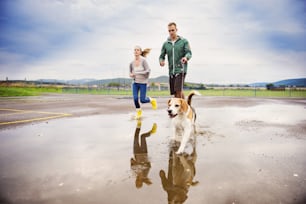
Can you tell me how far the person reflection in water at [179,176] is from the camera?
2030 millimetres

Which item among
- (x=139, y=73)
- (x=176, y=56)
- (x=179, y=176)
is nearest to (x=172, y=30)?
(x=176, y=56)

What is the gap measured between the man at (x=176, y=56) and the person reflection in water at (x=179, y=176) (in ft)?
9.11

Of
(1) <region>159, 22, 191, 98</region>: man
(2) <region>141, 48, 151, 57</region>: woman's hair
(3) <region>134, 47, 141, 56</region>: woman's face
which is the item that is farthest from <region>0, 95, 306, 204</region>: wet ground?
(2) <region>141, 48, 151, 57</region>: woman's hair

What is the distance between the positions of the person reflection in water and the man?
109 inches

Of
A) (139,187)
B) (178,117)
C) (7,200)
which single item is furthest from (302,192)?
(7,200)

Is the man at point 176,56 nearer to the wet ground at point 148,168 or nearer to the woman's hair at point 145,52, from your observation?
the woman's hair at point 145,52

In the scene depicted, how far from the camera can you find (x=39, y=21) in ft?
153

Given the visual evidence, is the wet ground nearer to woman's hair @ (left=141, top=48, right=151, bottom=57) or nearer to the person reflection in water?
the person reflection in water

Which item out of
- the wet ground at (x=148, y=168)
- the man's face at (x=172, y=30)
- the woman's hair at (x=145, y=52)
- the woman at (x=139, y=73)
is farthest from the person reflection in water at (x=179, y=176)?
the woman's hair at (x=145, y=52)

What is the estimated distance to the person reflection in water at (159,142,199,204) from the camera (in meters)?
2.03

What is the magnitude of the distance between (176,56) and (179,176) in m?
4.02

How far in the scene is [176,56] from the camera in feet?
19.3

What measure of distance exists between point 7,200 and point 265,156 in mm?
3204

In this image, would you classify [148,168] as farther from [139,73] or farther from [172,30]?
A: [139,73]
